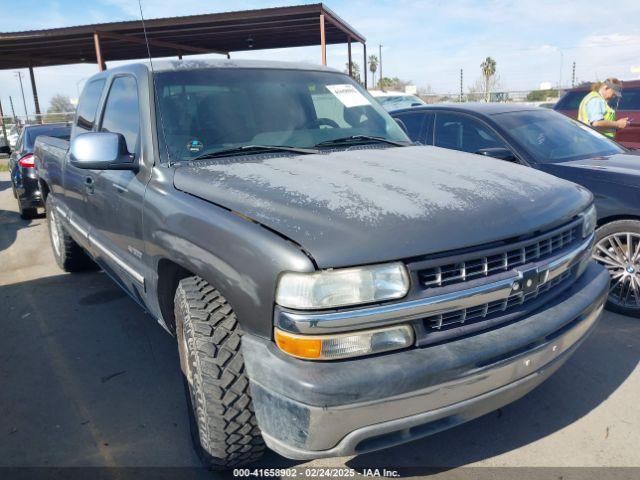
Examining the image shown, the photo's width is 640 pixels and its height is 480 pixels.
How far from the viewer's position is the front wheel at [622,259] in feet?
12.4

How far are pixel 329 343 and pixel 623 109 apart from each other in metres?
9.68

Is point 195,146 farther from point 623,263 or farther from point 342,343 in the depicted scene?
point 623,263

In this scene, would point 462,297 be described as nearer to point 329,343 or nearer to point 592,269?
point 329,343

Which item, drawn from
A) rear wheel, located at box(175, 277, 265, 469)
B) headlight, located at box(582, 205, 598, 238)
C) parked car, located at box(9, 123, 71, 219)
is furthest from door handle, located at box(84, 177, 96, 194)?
parked car, located at box(9, 123, 71, 219)

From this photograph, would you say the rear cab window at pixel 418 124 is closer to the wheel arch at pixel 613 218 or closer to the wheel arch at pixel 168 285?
the wheel arch at pixel 613 218

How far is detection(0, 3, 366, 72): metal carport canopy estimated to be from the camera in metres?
12.6

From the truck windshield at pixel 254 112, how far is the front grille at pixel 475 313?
1429 millimetres

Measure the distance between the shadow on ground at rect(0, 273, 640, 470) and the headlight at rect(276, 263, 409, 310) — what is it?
1.06 m

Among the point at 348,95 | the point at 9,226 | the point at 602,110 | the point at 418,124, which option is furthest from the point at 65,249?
the point at 602,110

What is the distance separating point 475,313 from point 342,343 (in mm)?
556

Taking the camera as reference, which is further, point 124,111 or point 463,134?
point 463,134

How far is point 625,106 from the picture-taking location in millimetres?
9242

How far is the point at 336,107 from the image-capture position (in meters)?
3.35

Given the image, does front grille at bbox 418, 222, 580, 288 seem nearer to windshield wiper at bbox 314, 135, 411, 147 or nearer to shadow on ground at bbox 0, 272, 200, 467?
windshield wiper at bbox 314, 135, 411, 147
